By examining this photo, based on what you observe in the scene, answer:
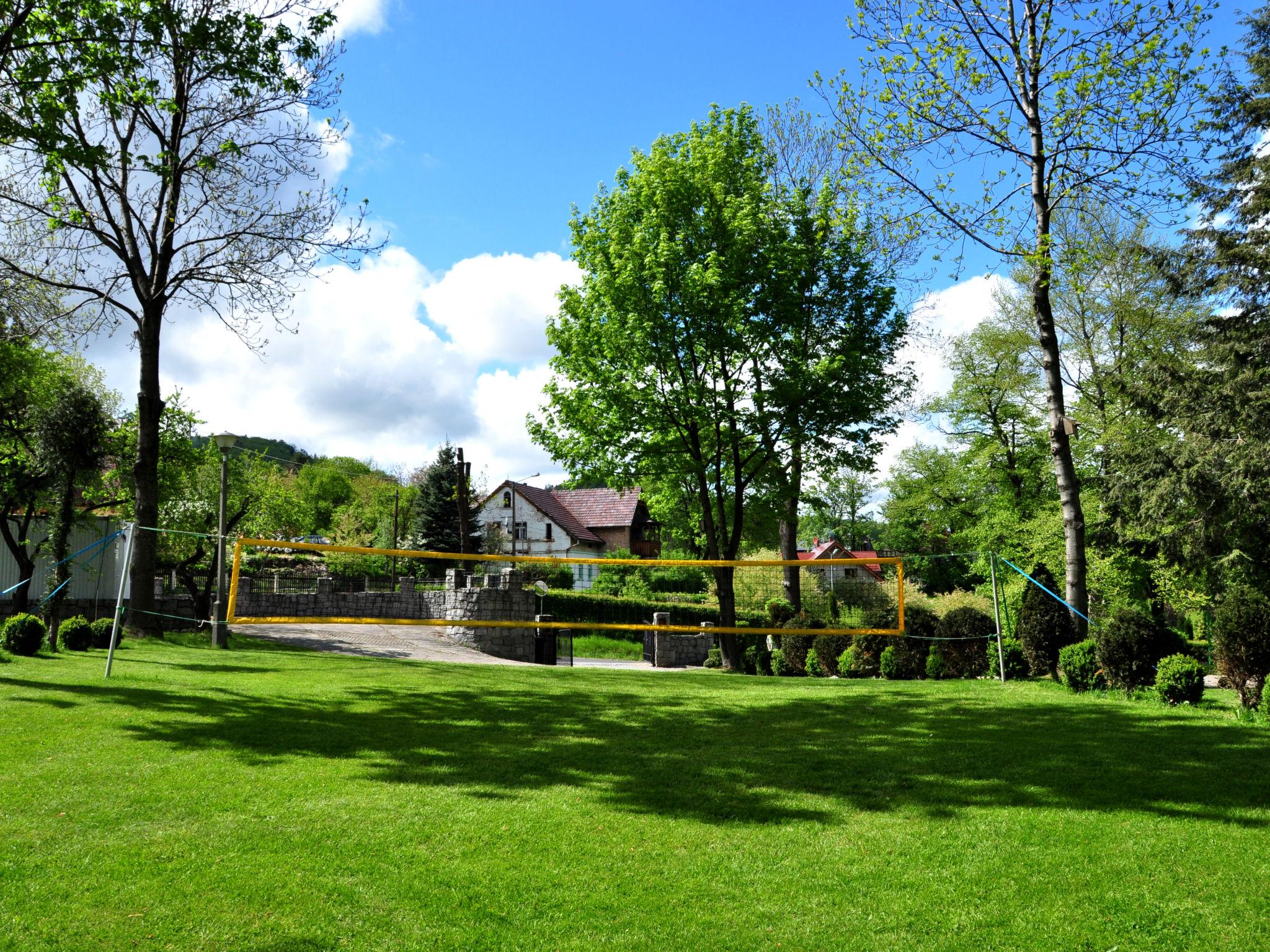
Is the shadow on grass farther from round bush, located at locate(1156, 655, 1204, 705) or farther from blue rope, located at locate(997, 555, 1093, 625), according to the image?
blue rope, located at locate(997, 555, 1093, 625)

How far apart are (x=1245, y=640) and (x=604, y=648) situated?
893 inches

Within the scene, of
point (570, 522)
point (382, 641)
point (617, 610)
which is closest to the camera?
point (382, 641)

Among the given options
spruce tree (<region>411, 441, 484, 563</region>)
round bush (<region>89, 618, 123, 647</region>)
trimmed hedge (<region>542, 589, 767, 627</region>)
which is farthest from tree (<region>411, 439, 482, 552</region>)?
round bush (<region>89, 618, 123, 647</region>)

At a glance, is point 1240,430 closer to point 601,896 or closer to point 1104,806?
point 1104,806

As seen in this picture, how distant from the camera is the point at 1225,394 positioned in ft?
71.3

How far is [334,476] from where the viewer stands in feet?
278

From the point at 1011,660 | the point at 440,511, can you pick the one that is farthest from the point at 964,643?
the point at 440,511

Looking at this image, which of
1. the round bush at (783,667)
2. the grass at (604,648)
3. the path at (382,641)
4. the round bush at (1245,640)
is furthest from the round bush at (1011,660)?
the grass at (604,648)

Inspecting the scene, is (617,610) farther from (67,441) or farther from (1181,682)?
(1181,682)

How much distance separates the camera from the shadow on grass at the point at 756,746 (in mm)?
5996

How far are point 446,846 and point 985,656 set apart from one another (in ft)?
42.1

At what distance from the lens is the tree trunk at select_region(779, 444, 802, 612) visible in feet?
69.2

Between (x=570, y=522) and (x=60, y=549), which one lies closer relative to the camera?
(x=60, y=549)

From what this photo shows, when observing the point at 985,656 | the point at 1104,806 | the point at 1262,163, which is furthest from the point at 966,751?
the point at 1262,163
